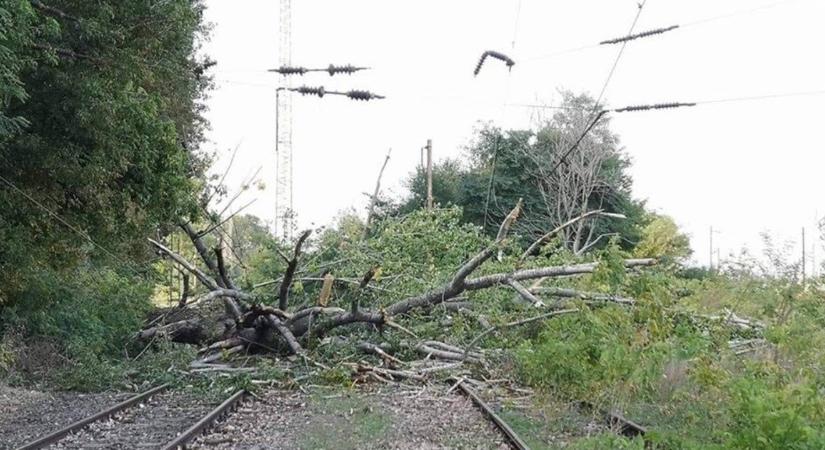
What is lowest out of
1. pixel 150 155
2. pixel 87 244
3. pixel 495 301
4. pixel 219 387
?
pixel 219 387

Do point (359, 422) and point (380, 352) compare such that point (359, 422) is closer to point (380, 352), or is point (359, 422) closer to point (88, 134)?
point (380, 352)

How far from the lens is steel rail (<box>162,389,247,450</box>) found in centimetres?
902

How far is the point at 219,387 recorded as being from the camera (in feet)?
46.3

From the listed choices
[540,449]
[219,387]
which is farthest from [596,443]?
[219,387]

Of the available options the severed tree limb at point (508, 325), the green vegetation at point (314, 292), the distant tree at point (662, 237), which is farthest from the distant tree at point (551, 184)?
the severed tree limb at point (508, 325)

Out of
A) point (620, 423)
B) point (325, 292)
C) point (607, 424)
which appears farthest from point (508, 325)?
point (620, 423)

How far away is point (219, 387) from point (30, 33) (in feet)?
21.4

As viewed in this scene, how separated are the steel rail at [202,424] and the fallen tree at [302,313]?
143 inches

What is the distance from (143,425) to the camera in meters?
10.8

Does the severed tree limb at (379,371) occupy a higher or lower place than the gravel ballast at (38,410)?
higher

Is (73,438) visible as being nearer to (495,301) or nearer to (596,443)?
(596,443)

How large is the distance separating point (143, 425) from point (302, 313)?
6977 mm

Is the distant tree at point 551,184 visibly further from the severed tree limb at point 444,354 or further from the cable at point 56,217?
the cable at point 56,217

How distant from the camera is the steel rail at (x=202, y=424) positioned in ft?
29.6
